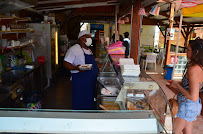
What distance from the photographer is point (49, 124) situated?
3.82 ft

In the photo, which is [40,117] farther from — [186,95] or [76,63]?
[76,63]

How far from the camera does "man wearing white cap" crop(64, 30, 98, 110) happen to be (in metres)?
3.16

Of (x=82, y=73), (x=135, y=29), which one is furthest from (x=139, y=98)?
(x=135, y=29)

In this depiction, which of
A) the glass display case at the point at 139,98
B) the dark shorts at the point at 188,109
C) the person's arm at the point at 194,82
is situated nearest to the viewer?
the glass display case at the point at 139,98

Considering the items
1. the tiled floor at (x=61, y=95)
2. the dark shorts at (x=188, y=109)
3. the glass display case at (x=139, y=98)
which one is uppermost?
the glass display case at (x=139, y=98)

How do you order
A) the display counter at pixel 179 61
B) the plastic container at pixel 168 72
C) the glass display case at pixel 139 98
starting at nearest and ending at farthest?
the glass display case at pixel 139 98
the plastic container at pixel 168 72
the display counter at pixel 179 61

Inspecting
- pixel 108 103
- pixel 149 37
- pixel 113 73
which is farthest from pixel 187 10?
pixel 149 37

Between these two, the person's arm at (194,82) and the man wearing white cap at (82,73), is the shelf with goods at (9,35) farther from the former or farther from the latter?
the person's arm at (194,82)

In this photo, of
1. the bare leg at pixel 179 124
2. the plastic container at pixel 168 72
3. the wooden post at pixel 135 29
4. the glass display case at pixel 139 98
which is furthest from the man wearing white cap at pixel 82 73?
the plastic container at pixel 168 72

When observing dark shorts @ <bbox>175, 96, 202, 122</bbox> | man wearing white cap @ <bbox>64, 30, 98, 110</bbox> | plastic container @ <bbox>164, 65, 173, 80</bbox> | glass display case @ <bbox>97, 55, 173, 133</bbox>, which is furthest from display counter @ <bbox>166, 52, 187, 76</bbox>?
glass display case @ <bbox>97, 55, 173, 133</bbox>

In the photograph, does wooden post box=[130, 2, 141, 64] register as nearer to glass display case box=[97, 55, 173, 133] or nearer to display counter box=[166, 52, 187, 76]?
glass display case box=[97, 55, 173, 133]

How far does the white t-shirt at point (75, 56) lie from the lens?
314 centimetres

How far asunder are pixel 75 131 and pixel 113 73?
208 cm

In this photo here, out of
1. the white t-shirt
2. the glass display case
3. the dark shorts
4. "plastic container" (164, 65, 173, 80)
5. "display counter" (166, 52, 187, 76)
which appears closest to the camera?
the glass display case
